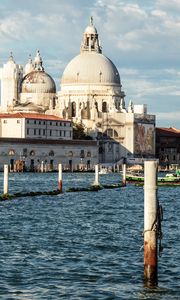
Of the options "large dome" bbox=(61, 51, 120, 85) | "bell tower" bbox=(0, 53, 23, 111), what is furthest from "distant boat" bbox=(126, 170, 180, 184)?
"bell tower" bbox=(0, 53, 23, 111)

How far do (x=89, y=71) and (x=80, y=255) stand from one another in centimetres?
14531

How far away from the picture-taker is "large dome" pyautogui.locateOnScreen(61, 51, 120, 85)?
17062 centimetres

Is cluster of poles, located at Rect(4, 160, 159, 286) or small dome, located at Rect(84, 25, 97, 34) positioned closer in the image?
cluster of poles, located at Rect(4, 160, 159, 286)

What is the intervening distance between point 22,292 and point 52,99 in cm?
15737

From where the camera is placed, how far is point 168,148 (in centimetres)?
18638

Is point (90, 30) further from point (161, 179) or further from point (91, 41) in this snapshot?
point (161, 179)

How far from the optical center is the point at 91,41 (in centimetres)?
18088

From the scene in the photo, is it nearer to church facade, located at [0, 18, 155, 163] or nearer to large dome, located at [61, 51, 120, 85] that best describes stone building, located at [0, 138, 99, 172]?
church facade, located at [0, 18, 155, 163]

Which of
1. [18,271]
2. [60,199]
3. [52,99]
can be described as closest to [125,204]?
[60,199]

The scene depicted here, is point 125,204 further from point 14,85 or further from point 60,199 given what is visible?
point 14,85

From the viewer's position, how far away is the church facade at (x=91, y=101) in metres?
165

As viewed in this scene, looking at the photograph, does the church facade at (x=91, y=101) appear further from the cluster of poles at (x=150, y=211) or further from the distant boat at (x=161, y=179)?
the cluster of poles at (x=150, y=211)

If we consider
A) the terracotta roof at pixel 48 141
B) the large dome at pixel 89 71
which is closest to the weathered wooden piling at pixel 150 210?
the terracotta roof at pixel 48 141

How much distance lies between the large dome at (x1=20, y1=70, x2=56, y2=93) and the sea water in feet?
430
